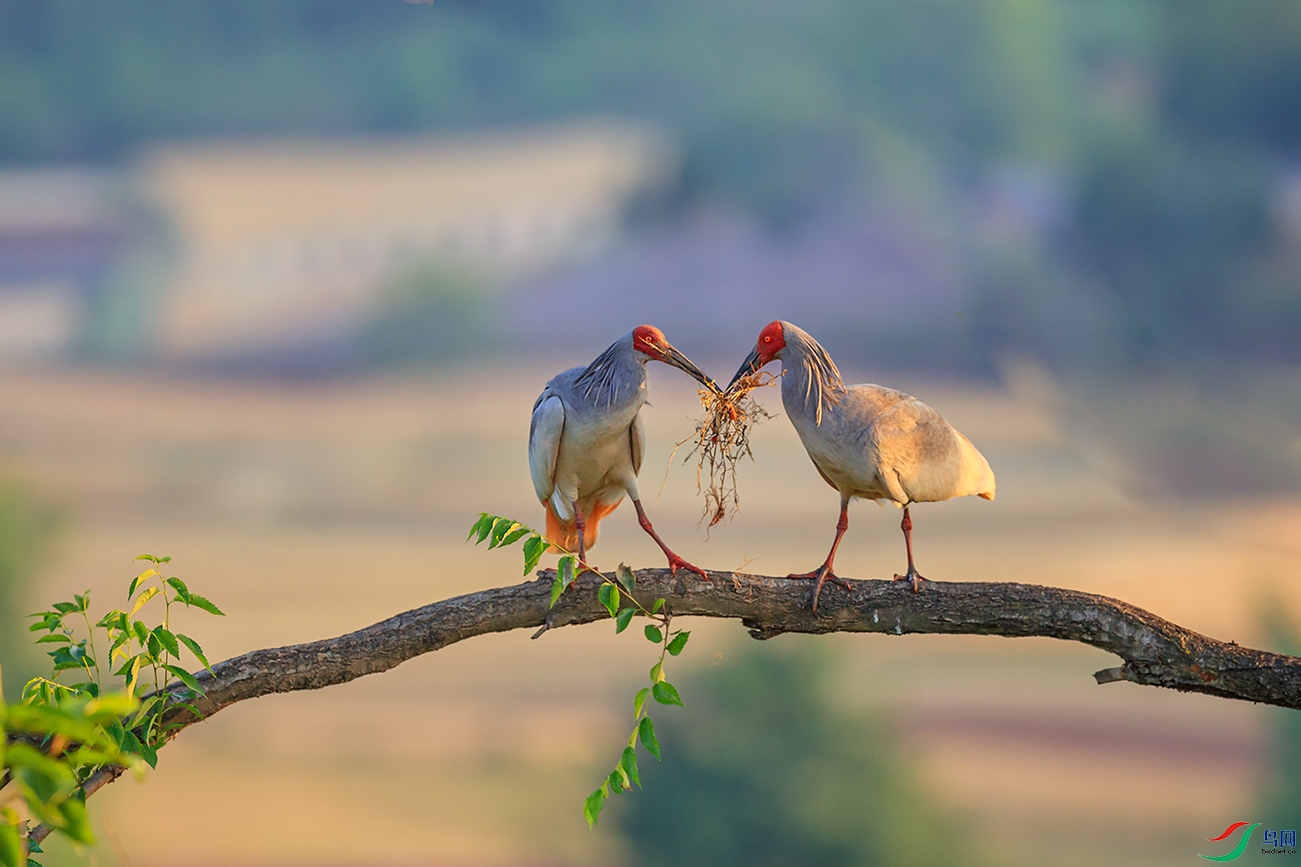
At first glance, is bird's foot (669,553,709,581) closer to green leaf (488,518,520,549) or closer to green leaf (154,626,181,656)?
green leaf (488,518,520,549)

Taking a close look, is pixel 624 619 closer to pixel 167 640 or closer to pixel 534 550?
pixel 534 550

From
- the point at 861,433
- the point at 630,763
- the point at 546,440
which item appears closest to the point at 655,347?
the point at 546,440

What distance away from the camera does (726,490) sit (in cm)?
357

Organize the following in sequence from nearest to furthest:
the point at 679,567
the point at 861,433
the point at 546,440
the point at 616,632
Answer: the point at 616,632
the point at 679,567
the point at 861,433
the point at 546,440

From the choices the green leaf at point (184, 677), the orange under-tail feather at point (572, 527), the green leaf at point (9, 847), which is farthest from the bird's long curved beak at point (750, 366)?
the green leaf at point (9, 847)

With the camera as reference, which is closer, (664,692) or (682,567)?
(664,692)

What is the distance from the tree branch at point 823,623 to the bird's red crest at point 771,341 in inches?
28.6

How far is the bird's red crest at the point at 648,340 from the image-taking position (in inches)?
141

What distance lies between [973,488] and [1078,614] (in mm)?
618

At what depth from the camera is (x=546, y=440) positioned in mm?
3754

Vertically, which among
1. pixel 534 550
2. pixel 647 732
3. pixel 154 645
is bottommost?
pixel 647 732

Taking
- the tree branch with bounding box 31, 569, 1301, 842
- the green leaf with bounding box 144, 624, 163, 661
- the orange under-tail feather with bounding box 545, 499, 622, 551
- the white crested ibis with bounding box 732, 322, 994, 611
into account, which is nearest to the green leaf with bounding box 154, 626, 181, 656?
the green leaf with bounding box 144, 624, 163, 661

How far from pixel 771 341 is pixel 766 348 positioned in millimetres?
27

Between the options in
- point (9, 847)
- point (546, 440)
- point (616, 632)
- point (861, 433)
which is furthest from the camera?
point (546, 440)
